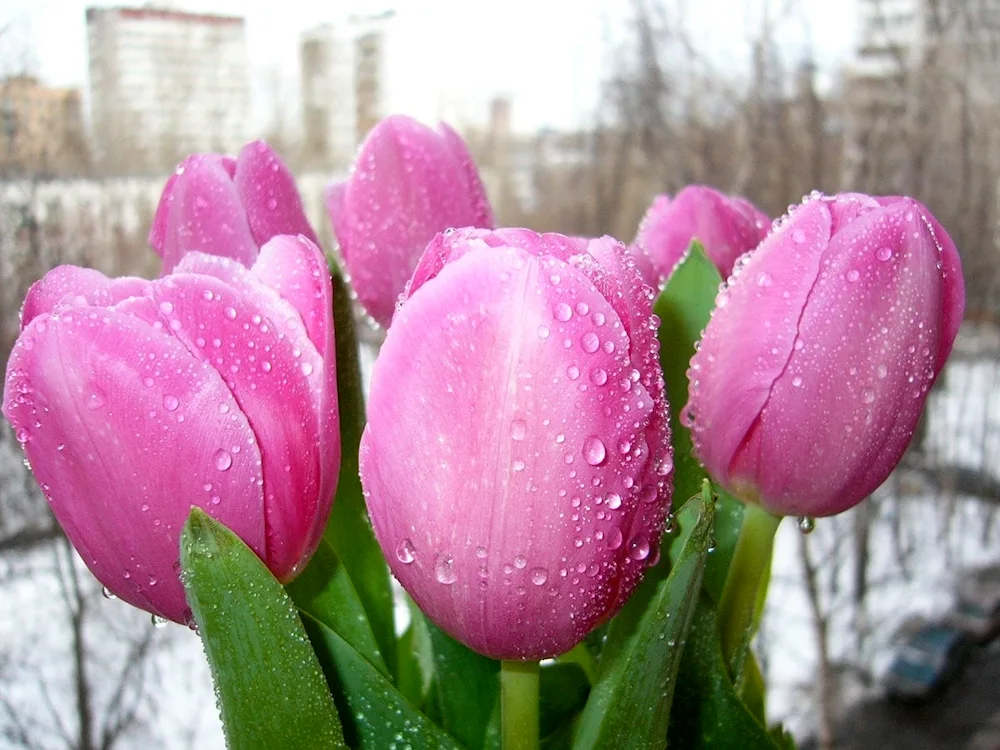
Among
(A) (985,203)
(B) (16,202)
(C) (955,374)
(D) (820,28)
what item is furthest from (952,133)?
(B) (16,202)

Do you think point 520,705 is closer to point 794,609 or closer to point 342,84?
point 342,84

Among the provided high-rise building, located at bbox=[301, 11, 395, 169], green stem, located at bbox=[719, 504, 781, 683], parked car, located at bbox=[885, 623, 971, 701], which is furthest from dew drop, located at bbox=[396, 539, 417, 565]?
parked car, located at bbox=[885, 623, 971, 701]

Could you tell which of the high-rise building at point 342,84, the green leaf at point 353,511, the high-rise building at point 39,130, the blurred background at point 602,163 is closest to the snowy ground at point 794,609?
the blurred background at point 602,163

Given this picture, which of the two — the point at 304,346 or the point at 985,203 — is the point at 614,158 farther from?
the point at 304,346

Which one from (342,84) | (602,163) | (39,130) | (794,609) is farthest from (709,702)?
(794,609)

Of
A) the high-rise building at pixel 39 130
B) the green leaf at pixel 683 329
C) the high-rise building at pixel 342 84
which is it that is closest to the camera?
the green leaf at pixel 683 329

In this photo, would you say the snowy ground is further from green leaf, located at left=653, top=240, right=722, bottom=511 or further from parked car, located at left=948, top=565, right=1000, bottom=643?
green leaf, located at left=653, top=240, right=722, bottom=511

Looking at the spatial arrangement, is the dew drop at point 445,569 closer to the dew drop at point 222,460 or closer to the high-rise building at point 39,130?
the dew drop at point 222,460
